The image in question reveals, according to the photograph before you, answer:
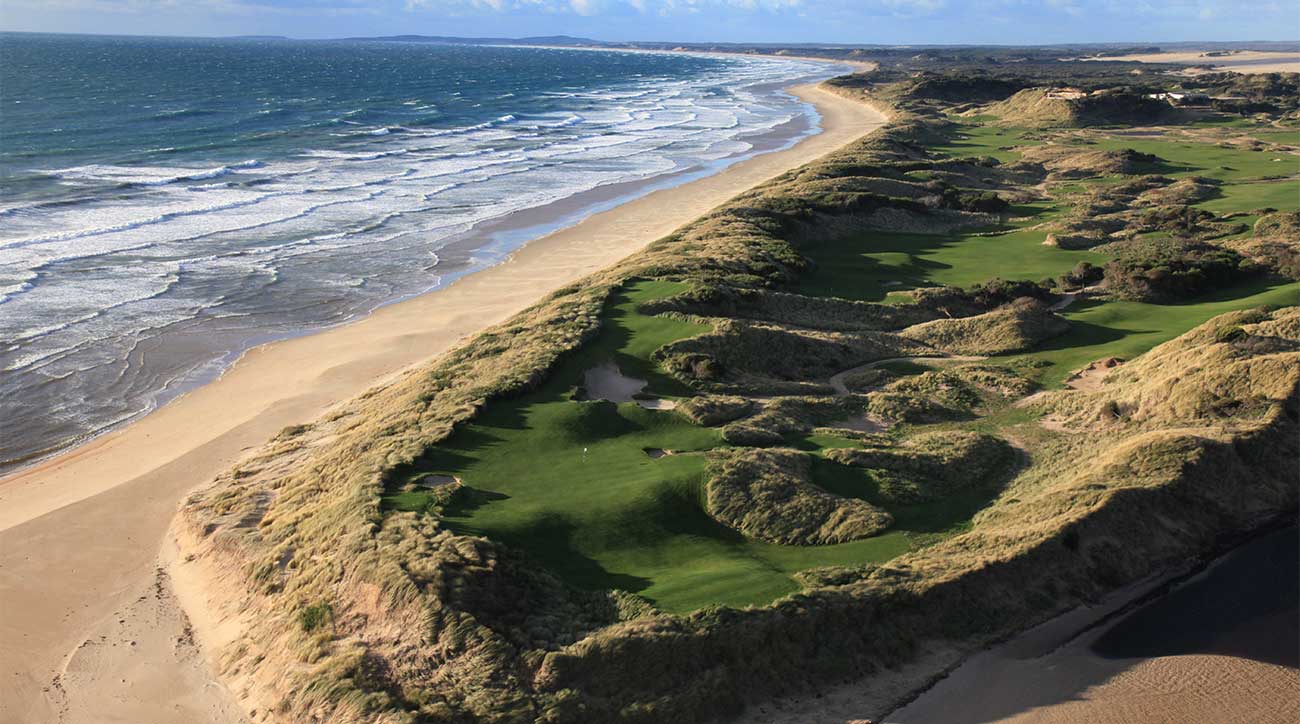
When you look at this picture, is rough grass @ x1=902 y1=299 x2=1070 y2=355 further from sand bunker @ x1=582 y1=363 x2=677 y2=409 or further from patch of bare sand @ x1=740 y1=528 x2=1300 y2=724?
patch of bare sand @ x1=740 y1=528 x2=1300 y2=724

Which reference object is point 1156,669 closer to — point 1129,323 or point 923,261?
point 1129,323

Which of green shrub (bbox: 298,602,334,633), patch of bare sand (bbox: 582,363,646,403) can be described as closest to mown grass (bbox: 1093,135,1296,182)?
patch of bare sand (bbox: 582,363,646,403)

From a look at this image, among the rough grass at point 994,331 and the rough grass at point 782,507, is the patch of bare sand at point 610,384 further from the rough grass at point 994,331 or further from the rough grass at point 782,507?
the rough grass at point 994,331

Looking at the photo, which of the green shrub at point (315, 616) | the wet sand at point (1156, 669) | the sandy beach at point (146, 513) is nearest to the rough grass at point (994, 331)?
the wet sand at point (1156, 669)

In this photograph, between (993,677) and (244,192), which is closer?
(993,677)

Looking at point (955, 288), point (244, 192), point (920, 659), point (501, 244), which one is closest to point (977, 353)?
point (955, 288)

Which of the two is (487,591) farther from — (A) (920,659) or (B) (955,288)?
(B) (955,288)
